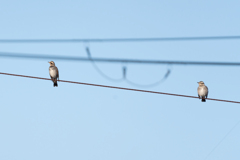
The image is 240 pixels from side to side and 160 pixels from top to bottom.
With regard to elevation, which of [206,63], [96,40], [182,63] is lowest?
[206,63]

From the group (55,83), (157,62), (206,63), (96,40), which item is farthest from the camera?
(55,83)

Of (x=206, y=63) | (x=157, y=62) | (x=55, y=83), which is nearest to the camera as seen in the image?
(x=206, y=63)

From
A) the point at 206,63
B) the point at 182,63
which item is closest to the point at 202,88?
the point at 182,63

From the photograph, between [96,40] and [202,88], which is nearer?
[96,40]

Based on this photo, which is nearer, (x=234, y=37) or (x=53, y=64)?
(x=234, y=37)

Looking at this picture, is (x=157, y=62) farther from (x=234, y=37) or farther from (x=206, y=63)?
(x=234, y=37)

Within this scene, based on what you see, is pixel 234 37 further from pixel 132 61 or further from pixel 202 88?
pixel 202 88

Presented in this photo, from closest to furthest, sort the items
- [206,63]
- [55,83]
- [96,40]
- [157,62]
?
[206,63], [157,62], [96,40], [55,83]

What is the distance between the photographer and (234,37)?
15086mm

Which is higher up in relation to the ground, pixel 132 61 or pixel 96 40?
pixel 96 40

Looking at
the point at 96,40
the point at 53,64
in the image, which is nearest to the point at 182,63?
the point at 96,40

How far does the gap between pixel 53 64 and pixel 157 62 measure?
726 cm

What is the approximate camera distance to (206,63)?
13.6 metres

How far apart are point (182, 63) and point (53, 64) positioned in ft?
23.4
